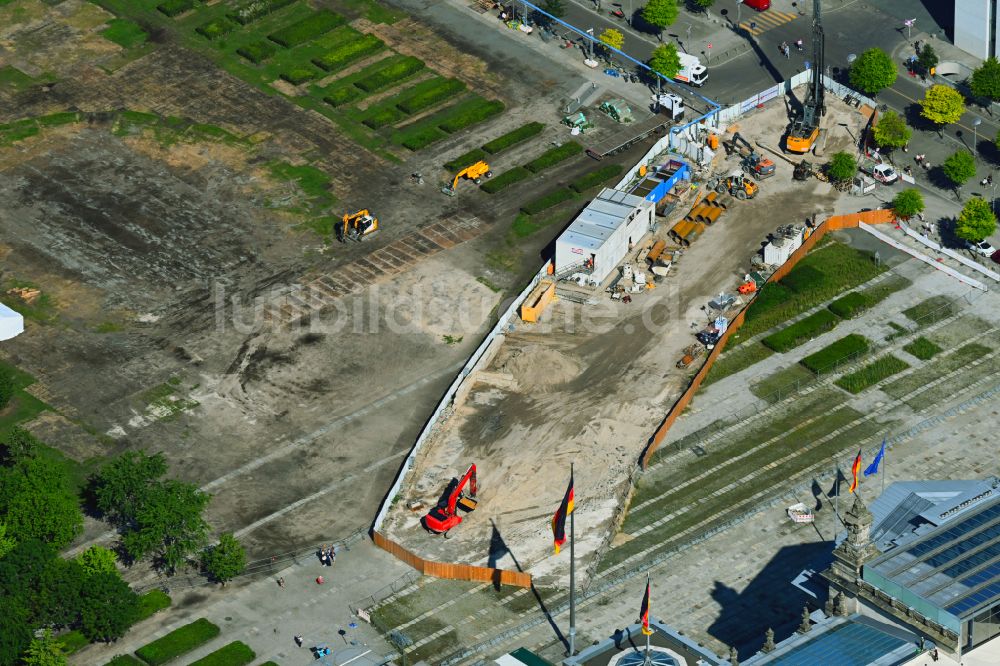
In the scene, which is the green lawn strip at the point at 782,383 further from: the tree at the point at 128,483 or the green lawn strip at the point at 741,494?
the tree at the point at 128,483

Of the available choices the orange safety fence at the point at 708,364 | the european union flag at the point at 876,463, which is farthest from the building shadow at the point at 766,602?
the orange safety fence at the point at 708,364

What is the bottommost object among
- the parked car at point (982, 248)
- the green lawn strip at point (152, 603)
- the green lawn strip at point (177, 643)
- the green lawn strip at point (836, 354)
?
the green lawn strip at point (152, 603)

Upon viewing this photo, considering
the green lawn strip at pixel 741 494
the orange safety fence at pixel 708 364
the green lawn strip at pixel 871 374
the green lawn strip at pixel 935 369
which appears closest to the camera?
the green lawn strip at pixel 741 494

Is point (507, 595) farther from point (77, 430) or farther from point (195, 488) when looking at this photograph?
point (77, 430)

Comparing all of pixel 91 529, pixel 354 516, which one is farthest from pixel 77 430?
pixel 354 516

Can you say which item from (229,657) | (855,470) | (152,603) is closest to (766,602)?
(855,470)

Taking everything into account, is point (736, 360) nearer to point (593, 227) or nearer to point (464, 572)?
point (593, 227)

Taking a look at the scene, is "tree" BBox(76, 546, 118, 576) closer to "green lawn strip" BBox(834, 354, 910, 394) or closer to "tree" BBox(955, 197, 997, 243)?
"green lawn strip" BBox(834, 354, 910, 394)
